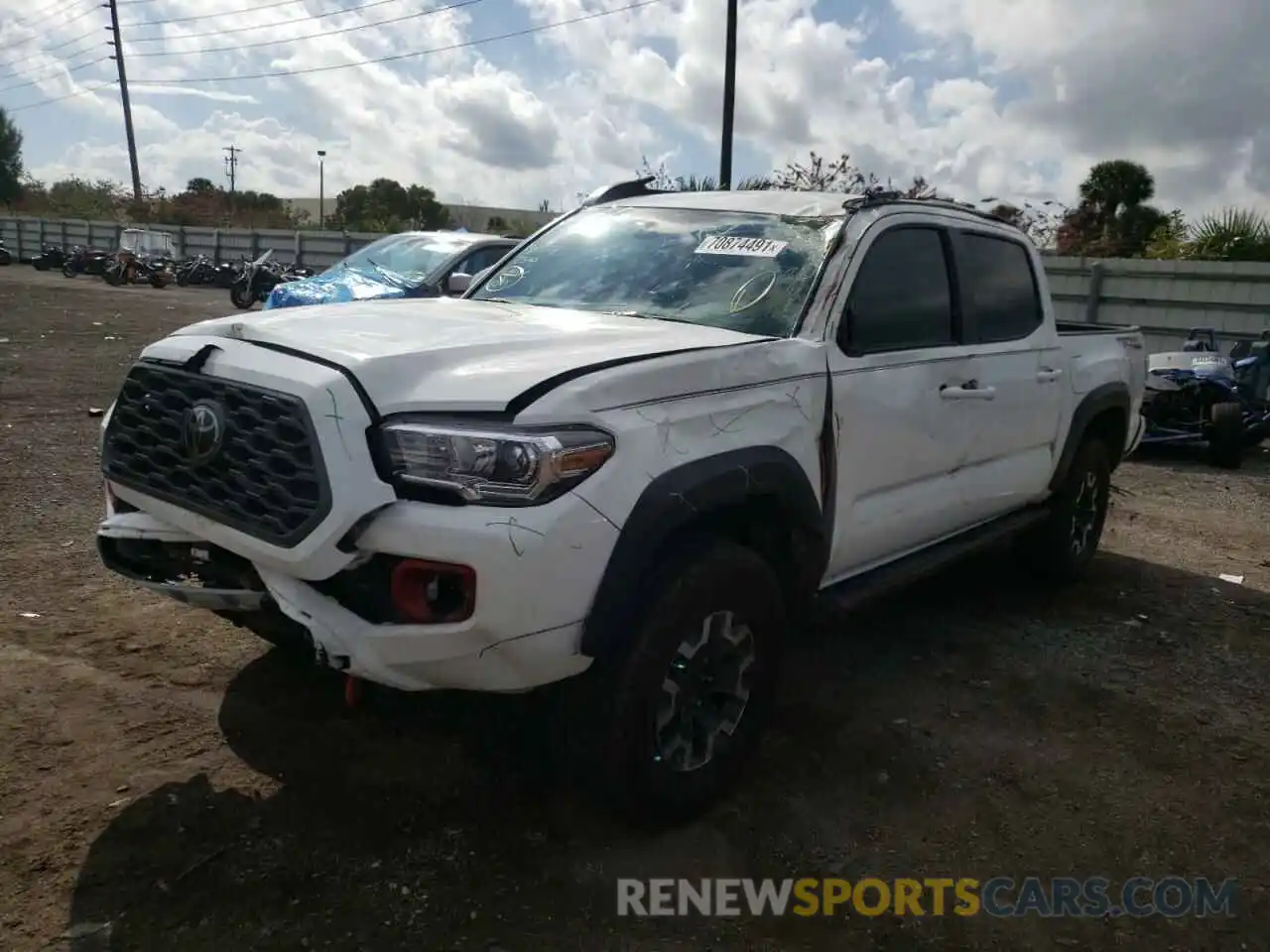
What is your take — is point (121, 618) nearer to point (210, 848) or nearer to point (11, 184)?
point (210, 848)

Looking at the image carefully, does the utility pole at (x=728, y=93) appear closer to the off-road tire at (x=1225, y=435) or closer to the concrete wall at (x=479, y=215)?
the off-road tire at (x=1225, y=435)

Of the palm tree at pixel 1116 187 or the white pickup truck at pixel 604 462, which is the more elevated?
the palm tree at pixel 1116 187

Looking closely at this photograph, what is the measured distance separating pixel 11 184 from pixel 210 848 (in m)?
68.0

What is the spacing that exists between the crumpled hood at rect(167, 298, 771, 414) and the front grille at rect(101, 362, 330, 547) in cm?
19

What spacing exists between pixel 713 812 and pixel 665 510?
42.2 inches

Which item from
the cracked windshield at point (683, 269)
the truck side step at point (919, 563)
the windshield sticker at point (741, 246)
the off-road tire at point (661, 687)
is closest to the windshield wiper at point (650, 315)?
the cracked windshield at point (683, 269)

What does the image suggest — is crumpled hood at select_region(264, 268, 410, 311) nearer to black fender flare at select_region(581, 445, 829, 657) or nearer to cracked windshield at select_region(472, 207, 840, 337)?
cracked windshield at select_region(472, 207, 840, 337)

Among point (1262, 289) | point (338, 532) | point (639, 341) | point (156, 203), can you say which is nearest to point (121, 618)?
point (338, 532)

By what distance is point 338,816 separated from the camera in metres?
2.89

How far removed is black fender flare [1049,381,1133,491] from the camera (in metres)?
4.99

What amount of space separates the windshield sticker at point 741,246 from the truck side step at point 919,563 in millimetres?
1208

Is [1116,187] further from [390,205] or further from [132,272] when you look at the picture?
[390,205]

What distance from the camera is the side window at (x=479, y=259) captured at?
9570 mm

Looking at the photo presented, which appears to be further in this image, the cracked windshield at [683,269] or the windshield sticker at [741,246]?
the windshield sticker at [741,246]
